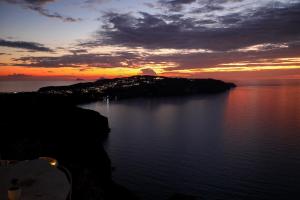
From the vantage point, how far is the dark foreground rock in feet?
122

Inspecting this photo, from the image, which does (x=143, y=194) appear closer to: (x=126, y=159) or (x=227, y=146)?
(x=126, y=159)

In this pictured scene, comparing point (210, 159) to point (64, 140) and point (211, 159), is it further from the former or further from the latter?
point (64, 140)

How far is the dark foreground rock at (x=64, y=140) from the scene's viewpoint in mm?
37109

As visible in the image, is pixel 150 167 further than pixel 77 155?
Yes

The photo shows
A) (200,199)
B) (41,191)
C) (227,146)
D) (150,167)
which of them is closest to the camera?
(41,191)

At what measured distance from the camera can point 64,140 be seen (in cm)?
7075

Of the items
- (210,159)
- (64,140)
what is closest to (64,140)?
(64,140)

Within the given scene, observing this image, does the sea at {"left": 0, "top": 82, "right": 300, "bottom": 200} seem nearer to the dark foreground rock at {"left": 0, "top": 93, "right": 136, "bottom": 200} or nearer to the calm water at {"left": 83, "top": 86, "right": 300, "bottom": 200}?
the calm water at {"left": 83, "top": 86, "right": 300, "bottom": 200}

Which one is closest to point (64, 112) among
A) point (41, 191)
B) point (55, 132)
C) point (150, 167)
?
point (55, 132)

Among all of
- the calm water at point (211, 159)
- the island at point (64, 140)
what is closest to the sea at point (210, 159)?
the calm water at point (211, 159)

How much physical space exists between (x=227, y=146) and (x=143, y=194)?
40.4 metres

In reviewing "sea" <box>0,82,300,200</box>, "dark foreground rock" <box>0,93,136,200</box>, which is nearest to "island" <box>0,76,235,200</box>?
"dark foreground rock" <box>0,93,136,200</box>

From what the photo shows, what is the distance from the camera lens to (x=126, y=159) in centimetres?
7444

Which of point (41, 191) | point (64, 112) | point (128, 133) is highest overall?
point (41, 191)
